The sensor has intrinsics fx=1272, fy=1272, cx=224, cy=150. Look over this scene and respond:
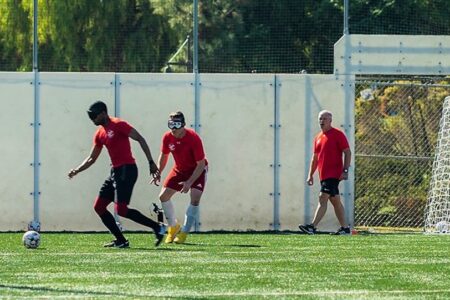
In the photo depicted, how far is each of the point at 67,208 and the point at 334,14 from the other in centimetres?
1297

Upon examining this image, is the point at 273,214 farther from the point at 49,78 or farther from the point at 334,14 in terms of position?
the point at 334,14

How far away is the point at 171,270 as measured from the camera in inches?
460

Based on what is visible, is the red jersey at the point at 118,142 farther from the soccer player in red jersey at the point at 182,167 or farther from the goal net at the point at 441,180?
the goal net at the point at 441,180

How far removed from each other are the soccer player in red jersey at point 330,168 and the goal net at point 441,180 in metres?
2.62

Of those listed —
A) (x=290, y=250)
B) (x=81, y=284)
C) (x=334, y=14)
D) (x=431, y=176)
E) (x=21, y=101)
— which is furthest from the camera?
(x=334, y=14)

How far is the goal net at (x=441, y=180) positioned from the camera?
21.0m

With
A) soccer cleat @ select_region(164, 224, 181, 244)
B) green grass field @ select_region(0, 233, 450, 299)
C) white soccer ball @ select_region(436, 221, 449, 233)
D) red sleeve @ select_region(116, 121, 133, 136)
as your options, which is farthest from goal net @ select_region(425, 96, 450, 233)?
red sleeve @ select_region(116, 121, 133, 136)

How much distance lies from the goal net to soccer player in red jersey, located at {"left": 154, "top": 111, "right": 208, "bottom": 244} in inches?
231

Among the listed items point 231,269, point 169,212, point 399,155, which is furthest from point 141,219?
point 399,155

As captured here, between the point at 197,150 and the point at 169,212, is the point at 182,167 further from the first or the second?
the point at 169,212

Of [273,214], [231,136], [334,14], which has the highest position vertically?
[334,14]

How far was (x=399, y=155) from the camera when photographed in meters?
22.9

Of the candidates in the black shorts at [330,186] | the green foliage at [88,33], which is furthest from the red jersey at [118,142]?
the green foliage at [88,33]

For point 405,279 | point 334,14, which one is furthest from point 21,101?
point 334,14
